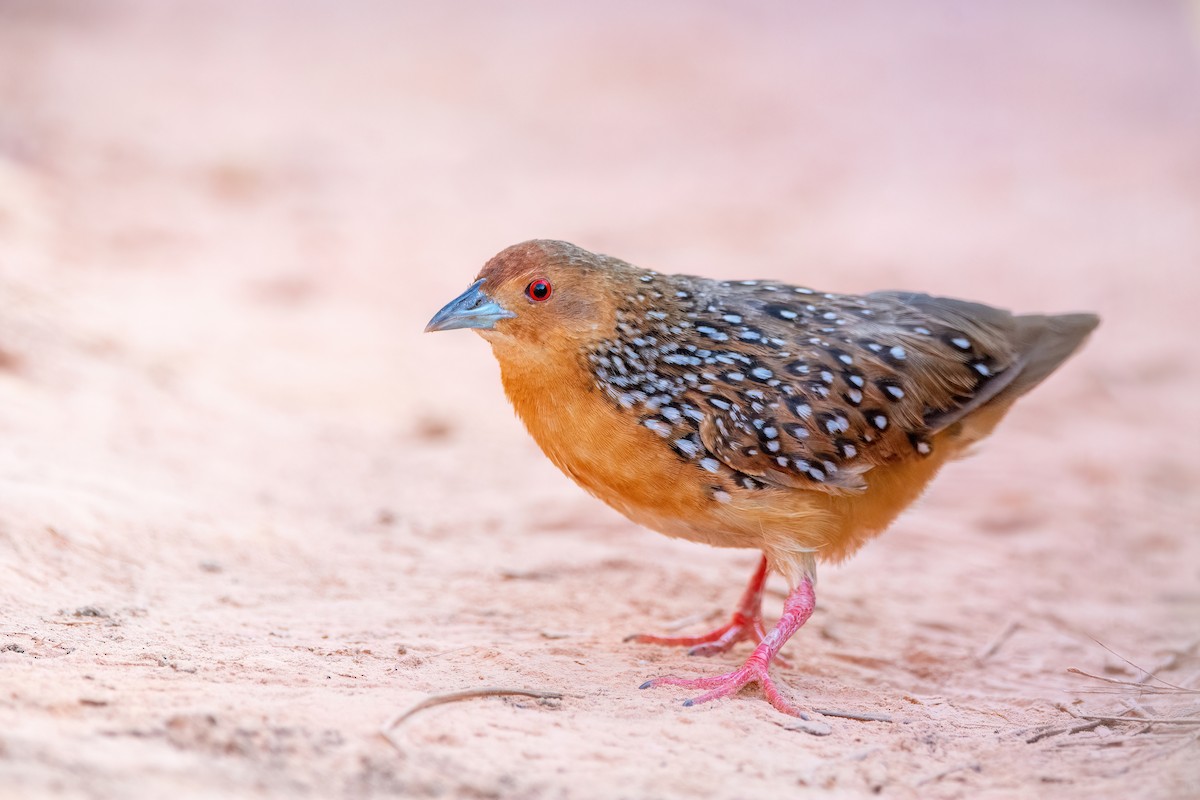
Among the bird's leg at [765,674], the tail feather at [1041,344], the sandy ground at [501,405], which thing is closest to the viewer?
the sandy ground at [501,405]

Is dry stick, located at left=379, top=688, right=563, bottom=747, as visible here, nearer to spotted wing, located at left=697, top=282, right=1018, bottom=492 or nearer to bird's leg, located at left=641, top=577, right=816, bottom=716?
bird's leg, located at left=641, top=577, right=816, bottom=716

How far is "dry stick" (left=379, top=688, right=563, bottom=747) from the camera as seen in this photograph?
11.5 ft

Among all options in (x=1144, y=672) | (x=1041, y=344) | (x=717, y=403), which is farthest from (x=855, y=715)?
(x=1041, y=344)

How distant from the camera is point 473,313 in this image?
461 cm

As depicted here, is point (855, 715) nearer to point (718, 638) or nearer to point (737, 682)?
point (737, 682)

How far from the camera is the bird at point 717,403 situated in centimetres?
452

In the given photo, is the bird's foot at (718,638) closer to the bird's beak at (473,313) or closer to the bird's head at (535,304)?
the bird's head at (535,304)

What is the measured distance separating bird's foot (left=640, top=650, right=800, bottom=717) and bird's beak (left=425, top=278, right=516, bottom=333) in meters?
1.61

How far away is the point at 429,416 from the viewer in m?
8.45

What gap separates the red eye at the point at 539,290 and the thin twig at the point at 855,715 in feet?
6.48

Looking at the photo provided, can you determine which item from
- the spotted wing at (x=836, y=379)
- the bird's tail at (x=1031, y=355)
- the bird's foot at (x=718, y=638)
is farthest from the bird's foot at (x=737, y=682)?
the bird's tail at (x=1031, y=355)

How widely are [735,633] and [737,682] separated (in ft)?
2.93

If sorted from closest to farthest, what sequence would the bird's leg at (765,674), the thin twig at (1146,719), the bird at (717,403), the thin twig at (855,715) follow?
the thin twig at (1146,719)
the thin twig at (855,715)
the bird's leg at (765,674)
the bird at (717,403)

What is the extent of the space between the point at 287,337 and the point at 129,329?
4.37 ft
